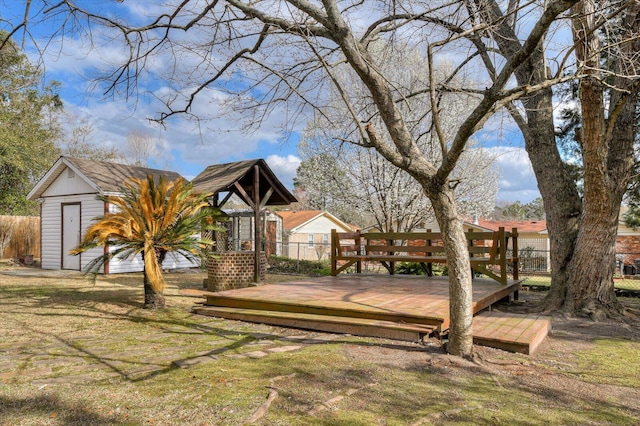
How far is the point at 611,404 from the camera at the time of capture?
12.4 ft

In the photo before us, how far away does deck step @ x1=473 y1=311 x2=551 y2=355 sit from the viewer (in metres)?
5.35

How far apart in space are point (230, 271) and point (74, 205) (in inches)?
373

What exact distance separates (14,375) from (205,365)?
1.80 m

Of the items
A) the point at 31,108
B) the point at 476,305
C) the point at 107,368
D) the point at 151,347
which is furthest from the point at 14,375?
the point at 31,108

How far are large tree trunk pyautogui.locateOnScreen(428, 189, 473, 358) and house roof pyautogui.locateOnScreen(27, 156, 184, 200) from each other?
12.0m

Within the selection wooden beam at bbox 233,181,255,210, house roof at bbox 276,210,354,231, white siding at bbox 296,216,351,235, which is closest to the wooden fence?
wooden beam at bbox 233,181,255,210

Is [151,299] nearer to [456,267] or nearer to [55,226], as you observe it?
[456,267]

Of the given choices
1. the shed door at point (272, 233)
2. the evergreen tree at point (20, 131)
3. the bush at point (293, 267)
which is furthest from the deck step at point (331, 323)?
the shed door at point (272, 233)

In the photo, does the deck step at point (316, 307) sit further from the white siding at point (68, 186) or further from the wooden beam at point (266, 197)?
the white siding at point (68, 186)

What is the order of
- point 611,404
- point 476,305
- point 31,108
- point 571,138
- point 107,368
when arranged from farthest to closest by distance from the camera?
point 31,108 → point 571,138 → point 476,305 → point 107,368 → point 611,404

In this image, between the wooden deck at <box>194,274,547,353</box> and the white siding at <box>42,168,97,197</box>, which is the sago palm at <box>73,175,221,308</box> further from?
the white siding at <box>42,168,97,197</box>

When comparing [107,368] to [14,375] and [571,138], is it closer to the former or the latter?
[14,375]

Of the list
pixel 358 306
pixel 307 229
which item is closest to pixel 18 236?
pixel 307 229

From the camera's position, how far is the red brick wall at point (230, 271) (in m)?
10.6
